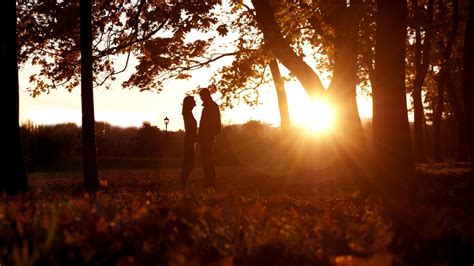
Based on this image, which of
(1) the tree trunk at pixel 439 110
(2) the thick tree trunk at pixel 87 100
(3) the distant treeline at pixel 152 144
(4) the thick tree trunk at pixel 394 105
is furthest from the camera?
(3) the distant treeline at pixel 152 144

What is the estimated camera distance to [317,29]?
54.6 feet

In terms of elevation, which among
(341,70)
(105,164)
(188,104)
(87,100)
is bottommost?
(105,164)

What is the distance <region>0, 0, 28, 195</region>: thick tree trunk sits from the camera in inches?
348

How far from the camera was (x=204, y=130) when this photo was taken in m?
12.0

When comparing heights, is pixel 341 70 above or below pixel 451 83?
below

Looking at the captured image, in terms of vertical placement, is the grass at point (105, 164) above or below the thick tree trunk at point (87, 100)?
below

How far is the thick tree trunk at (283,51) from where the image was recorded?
11617 mm

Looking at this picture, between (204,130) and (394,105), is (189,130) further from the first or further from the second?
(394,105)

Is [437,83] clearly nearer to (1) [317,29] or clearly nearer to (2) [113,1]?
(1) [317,29]

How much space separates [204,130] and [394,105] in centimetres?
484

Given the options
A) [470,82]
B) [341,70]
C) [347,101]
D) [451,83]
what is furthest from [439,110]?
[470,82]

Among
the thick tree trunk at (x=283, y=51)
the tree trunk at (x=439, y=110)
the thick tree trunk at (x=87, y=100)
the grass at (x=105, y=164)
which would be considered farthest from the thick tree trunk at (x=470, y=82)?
the grass at (x=105, y=164)

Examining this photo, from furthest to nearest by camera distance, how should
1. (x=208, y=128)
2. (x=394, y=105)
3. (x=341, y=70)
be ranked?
(x=341, y=70)
(x=208, y=128)
(x=394, y=105)

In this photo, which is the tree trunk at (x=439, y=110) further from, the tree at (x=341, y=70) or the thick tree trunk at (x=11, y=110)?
the thick tree trunk at (x=11, y=110)
